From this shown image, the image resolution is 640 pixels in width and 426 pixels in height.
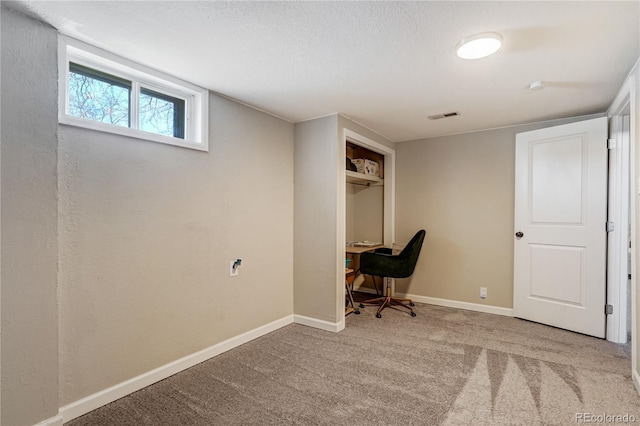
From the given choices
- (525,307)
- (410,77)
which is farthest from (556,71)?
(525,307)

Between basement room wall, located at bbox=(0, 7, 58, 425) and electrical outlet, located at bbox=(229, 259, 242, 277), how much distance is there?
1216mm

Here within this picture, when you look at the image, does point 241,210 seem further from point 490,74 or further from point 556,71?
point 556,71

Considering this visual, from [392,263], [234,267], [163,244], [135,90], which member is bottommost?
[392,263]

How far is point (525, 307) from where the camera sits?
11.0ft

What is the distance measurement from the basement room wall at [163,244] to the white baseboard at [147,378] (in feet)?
0.13

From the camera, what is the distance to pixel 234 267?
9.00 feet

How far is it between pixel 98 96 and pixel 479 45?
237 cm

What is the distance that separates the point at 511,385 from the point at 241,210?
96.4 inches

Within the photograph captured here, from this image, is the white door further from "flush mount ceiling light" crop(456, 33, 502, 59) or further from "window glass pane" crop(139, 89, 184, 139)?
"window glass pane" crop(139, 89, 184, 139)

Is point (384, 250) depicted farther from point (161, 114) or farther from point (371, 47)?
point (161, 114)

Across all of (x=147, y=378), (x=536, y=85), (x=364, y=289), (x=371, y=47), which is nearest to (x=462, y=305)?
(x=364, y=289)

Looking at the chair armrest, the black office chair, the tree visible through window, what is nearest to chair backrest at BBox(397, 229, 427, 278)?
the black office chair

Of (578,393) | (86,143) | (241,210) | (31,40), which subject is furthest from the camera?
(241,210)

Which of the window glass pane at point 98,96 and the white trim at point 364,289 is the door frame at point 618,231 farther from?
the window glass pane at point 98,96
